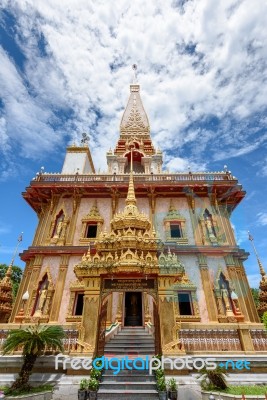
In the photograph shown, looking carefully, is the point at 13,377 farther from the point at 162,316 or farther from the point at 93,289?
the point at 162,316

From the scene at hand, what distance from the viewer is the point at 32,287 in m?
13.9

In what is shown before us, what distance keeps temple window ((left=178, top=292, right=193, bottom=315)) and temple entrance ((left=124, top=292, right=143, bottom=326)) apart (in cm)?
234

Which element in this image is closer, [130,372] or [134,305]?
[130,372]

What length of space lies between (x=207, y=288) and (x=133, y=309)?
460cm

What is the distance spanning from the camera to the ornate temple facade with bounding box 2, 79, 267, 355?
Result: 337 inches

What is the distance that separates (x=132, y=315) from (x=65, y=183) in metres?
10.0

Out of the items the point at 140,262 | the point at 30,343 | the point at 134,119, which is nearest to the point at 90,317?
the point at 30,343

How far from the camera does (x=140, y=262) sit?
8.80 metres

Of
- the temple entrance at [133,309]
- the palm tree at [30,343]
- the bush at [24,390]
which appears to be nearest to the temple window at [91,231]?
the temple entrance at [133,309]

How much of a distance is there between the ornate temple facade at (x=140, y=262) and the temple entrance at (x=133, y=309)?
0.06 meters

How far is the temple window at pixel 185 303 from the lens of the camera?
526 inches

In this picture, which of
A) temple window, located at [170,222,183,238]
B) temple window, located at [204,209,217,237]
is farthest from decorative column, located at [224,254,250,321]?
temple window, located at [170,222,183,238]

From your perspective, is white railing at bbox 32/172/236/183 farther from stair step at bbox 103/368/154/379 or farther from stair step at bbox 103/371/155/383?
stair step at bbox 103/371/155/383

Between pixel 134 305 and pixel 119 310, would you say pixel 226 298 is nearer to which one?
pixel 134 305
